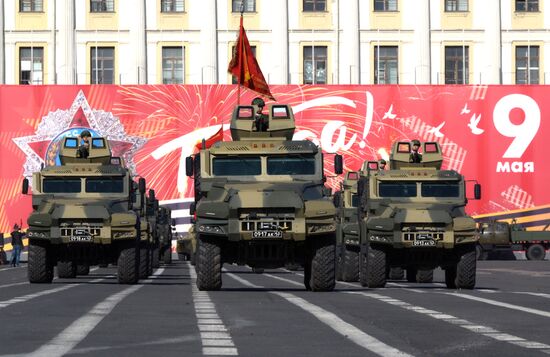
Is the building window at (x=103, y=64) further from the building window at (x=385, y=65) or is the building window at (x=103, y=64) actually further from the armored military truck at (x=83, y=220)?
the armored military truck at (x=83, y=220)

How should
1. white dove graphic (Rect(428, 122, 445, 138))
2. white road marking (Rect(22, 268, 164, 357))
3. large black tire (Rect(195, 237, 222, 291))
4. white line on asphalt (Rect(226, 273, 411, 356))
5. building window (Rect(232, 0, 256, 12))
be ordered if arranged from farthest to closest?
building window (Rect(232, 0, 256, 12)) < white dove graphic (Rect(428, 122, 445, 138)) < large black tire (Rect(195, 237, 222, 291)) < white line on asphalt (Rect(226, 273, 411, 356)) < white road marking (Rect(22, 268, 164, 357))

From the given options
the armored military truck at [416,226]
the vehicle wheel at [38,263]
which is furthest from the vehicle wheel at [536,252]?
the vehicle wheel at [38,263]

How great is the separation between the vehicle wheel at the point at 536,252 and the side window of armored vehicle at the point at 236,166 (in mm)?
51057

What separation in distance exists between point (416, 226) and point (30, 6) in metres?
57.8

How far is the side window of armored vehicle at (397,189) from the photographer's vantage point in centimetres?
3594

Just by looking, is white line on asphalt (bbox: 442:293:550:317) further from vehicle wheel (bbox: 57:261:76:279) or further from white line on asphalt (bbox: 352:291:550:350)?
vehicle wheel (bbox: 57:261:76:279)

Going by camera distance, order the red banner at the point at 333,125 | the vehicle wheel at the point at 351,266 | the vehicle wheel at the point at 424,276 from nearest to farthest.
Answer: the vehicle wheel at the point at 424,276 < the vehicle wheel at the point at 351,266 < the red banner at the point at 333,125

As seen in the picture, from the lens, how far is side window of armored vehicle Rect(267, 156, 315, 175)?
102 feet

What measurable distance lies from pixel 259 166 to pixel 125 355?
57.7 ft

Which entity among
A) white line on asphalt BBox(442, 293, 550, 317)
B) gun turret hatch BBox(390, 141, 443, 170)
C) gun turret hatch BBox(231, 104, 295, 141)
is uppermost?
gun turret hatch BBox(231, 104, 295, 141)

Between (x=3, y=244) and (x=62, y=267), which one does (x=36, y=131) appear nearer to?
(x=3, y=244)

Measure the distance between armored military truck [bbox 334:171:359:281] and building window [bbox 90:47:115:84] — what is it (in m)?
43.1

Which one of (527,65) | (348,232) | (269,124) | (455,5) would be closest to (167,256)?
(455,5)

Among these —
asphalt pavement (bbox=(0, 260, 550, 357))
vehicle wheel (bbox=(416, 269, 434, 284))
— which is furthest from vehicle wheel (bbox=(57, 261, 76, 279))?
asphalt pavement (bbox=(0, 260, 550, 357))
